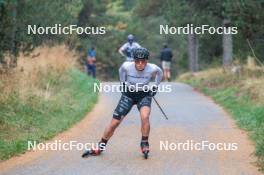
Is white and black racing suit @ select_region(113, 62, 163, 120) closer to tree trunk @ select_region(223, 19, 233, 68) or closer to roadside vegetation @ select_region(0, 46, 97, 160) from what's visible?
roadside vegetation @ select_region(0, 46, 97, 160)

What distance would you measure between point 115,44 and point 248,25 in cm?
3452

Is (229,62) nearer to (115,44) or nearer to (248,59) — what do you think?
(248,59)

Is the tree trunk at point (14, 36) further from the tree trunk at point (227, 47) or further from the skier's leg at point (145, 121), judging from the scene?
the tree trunk at point (227, 47)

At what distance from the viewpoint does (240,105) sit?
1725 cm

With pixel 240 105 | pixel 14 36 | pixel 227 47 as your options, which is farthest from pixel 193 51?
pixel 14 36

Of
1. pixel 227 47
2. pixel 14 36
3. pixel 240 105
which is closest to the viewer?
pixel 14 36

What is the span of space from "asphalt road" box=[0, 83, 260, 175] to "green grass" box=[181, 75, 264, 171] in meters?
0.20

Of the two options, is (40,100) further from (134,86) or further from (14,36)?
(134,86)

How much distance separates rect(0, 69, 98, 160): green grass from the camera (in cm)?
1205

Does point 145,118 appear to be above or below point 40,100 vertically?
below

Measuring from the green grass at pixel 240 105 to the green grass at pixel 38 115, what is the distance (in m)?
3.83

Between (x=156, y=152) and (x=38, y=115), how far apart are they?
412 cm

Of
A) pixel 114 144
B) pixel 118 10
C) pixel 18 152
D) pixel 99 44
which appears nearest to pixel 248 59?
pixel 114 144

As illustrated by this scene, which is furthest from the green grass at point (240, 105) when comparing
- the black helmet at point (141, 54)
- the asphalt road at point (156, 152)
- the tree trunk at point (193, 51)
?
the tree trunk at point (193, 51)
